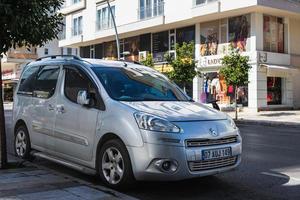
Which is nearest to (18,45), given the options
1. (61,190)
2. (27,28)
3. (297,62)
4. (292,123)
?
(27,28)

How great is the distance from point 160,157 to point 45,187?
63.4 inches

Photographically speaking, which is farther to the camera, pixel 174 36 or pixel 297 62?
pixel 174 36

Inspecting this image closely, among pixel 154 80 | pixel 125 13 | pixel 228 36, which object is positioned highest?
pixel 125 13

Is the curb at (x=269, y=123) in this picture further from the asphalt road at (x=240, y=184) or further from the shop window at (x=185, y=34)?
the asphalt road at (x=240, y=184)

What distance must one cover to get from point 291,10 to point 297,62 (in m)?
3.92

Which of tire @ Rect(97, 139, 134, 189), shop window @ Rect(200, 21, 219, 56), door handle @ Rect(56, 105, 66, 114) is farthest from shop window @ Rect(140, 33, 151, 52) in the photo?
tire @ Rect(97, 139, 134, 189)

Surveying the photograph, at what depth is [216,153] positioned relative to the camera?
6688 mm

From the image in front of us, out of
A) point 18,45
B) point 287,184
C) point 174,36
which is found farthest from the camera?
point 174,36

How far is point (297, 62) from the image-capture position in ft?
114

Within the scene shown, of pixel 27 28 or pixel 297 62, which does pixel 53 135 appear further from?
pixel 297 62

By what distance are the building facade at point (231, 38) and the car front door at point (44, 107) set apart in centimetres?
2318

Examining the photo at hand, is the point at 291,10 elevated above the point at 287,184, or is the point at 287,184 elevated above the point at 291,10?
the point at 291,10

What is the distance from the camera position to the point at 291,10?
32.6 metres

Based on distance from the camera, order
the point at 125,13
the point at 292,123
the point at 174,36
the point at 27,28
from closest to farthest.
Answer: the point at 27,28
the point at 292,123
the point at 174,36
the point at 125,13
